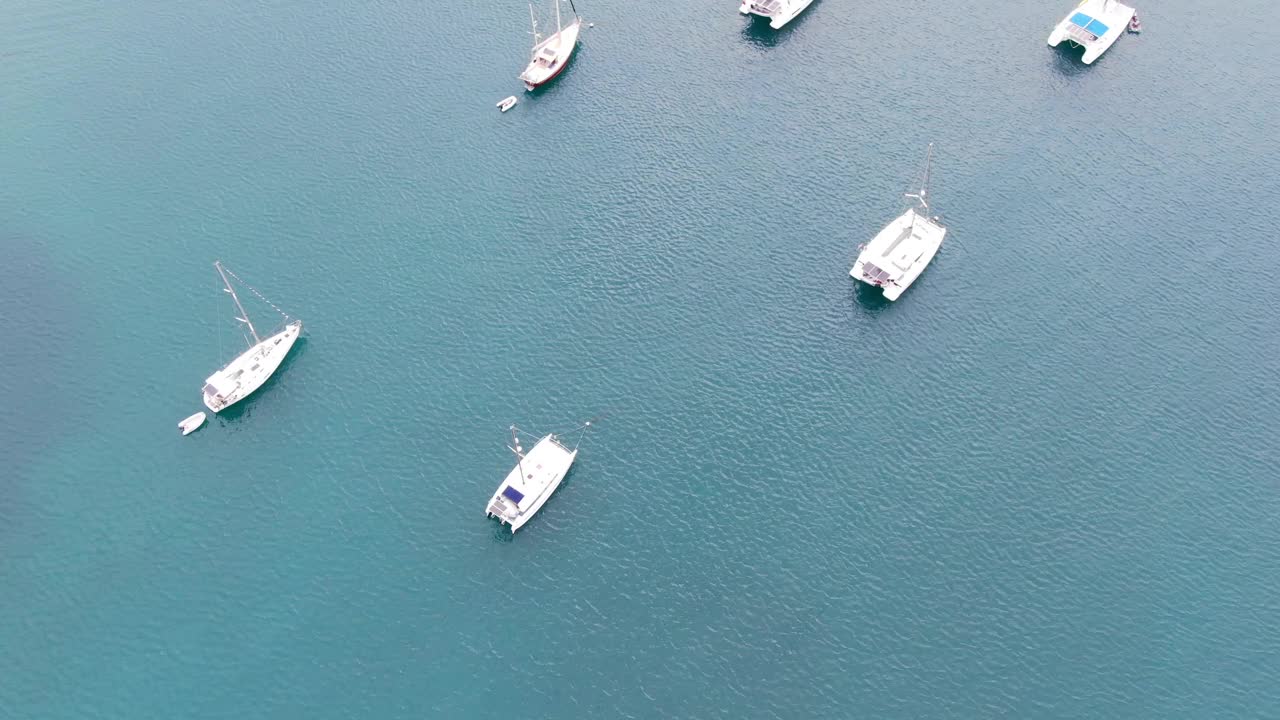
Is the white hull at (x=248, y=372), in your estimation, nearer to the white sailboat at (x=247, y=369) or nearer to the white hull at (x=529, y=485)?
the white sailboat at (x=247, y=369)

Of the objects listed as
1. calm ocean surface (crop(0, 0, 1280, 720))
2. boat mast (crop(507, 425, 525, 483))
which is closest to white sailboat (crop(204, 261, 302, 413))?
calm ocean surface (crop(0, 0, 1280, 720))

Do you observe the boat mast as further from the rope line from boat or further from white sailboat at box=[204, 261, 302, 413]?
white sailboat at box=[204, 261, 302, 413]

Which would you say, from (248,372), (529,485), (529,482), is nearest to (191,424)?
(248,372)

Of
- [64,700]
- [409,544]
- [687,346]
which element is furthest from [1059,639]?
[64,700]

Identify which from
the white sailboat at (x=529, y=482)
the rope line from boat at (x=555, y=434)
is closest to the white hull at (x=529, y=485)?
the white sailboat at (x=529, y=482)

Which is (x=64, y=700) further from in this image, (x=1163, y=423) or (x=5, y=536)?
(x=1163, y=423)
